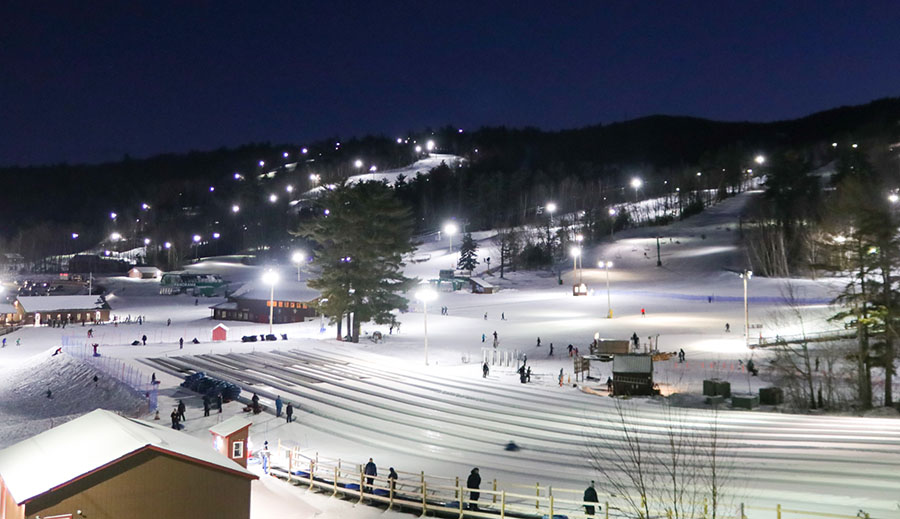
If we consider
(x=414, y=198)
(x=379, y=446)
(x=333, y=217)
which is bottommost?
(x=379, y=446)

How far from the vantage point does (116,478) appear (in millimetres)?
11180

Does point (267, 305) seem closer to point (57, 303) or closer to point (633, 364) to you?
point (57, 303)

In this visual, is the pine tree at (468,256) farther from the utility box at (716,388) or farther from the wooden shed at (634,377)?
the utility box at (716,388)

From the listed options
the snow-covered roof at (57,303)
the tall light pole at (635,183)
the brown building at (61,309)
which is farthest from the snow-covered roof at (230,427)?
the tall light pole at (635,183)

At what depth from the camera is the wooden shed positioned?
1105 inches

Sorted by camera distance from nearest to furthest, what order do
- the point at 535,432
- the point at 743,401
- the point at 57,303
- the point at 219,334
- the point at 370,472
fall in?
1. the point at 370,472
2. the point at 535,432
3. the point at 743,401
4. the point at 219,334
5. the point at 57,303

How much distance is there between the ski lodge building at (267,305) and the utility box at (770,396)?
36415 millimetres

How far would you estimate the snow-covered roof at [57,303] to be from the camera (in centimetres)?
6284

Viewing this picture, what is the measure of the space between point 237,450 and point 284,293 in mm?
41902

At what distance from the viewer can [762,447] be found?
19.4 m

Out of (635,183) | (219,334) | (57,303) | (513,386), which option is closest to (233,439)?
(513,386)

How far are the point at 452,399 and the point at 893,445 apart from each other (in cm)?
1534

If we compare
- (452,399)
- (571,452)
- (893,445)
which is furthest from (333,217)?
(893,445)

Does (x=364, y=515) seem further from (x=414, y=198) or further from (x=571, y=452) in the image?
(x=414, y=198)
